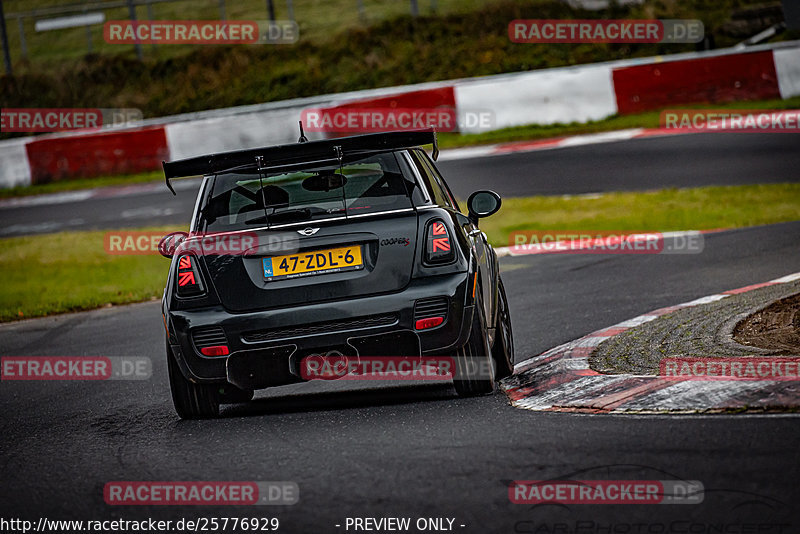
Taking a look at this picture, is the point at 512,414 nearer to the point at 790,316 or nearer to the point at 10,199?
the point at 790,316

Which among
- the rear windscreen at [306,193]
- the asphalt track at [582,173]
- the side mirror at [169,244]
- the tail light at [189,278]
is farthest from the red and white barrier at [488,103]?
the tail light at [189,278]

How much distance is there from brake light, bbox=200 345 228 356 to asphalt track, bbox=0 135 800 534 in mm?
393

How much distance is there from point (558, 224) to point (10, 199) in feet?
44.4

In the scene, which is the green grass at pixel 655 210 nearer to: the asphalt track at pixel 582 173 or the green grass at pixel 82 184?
the asphalt track at pixel 582 173

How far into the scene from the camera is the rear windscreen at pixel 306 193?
647 centimetres

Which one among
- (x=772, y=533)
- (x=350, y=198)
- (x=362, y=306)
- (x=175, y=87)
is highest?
(x=175, y=87)

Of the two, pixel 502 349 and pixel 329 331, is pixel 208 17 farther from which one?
pixel 329 331

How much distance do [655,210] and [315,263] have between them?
982 centimetres

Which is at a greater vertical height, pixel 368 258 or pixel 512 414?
pixel 368 258

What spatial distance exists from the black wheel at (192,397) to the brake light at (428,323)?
127 centimetres

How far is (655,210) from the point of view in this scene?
15.3 meters

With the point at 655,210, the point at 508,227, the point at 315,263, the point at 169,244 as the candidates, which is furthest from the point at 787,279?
the point at 508,227

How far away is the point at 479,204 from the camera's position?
713cm

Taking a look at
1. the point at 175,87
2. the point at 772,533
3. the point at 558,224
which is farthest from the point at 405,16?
the point at 772,533
